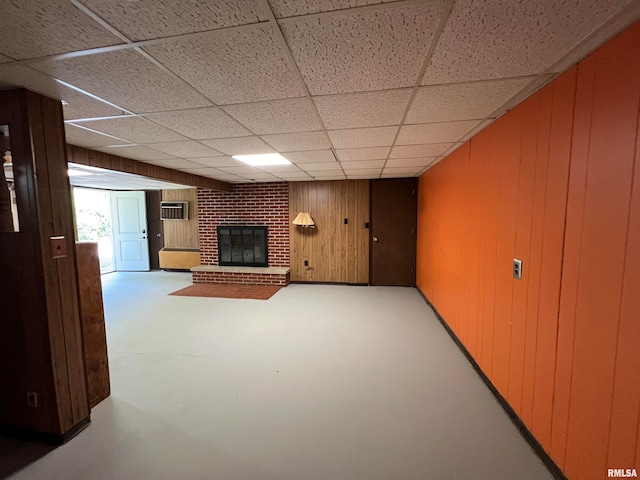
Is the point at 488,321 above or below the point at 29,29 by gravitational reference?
below

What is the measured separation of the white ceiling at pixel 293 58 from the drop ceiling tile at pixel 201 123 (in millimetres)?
17

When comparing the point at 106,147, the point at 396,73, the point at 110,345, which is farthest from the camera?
the point at 110,345

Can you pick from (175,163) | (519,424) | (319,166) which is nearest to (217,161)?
(175,163)

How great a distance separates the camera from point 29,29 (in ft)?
3.31

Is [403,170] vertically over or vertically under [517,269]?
over

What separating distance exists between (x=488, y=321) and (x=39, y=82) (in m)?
3.44

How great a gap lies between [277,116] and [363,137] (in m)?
0.88

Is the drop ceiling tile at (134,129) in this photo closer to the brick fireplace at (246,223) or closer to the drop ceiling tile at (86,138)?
the drop ceiling tile at (86,138)

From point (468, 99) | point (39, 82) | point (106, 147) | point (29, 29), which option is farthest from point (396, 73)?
point (106, 147)

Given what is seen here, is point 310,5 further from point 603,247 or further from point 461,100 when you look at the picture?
point 603,247

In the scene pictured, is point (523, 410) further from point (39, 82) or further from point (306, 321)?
point (39, 82)

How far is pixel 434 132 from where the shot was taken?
2314 millimetres

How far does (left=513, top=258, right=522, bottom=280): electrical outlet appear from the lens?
5.81ft

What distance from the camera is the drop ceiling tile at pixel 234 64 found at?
109 cm
